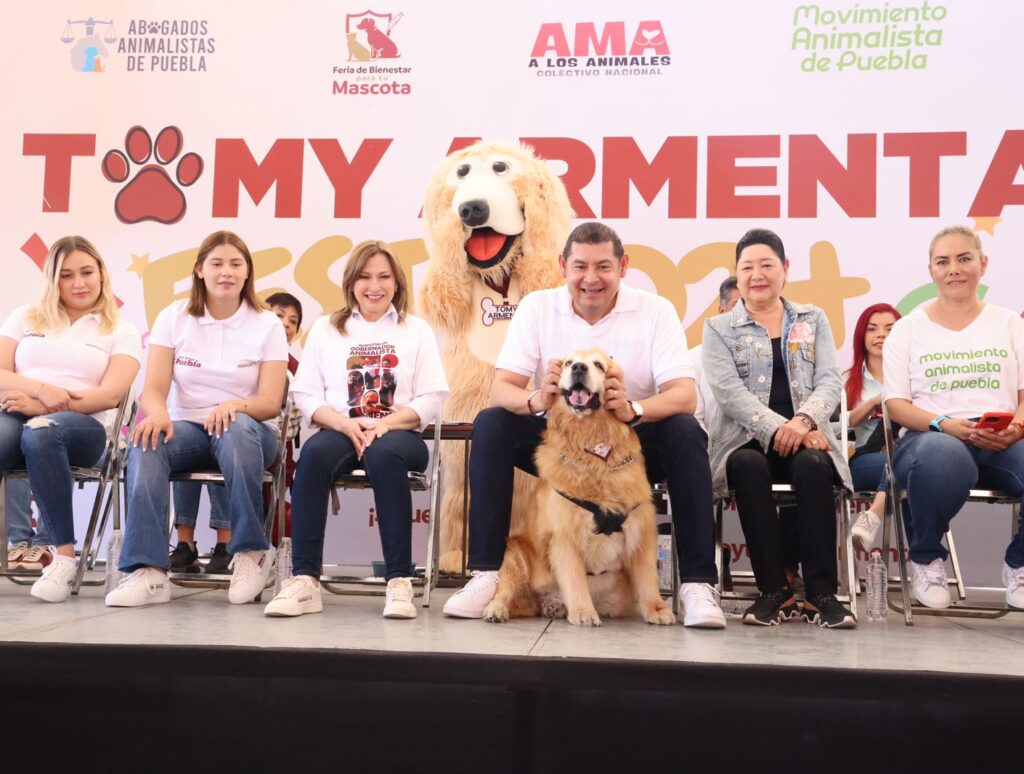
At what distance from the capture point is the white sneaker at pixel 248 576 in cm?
303

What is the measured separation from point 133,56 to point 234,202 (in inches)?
36.6

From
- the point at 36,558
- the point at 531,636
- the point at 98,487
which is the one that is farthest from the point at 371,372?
the point at 36,558

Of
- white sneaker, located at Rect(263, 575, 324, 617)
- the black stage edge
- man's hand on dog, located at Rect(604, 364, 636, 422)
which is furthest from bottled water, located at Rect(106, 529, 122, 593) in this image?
man's hand on dog, located at Rect(604, 364, 636, 422)

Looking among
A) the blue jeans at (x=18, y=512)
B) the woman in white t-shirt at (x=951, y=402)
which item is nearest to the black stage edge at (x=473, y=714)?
the woman in white t-shirt at (x=951, y=402)

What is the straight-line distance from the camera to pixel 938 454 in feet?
9.37

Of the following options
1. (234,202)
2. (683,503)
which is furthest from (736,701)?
(234,202)

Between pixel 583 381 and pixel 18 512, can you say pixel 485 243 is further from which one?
pixel 18 512

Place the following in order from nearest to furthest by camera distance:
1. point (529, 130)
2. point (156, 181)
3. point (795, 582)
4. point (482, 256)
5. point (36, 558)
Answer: point (795, 582) → point (36, 558) → point (482, 256) → point (529, 130) → point (156, 181)

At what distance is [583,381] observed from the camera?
8.68 feet

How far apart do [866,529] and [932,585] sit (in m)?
0.91

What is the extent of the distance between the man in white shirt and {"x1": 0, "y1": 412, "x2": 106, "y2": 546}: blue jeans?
1344mm

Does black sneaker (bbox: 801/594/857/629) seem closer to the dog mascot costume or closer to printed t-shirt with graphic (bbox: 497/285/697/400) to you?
printed t-shirt with graphic (bbox: 497/285/697/400)

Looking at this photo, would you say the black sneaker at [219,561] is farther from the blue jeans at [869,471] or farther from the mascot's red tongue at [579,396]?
the blue jeans at [869,471]

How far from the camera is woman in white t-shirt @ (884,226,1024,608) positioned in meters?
2.87
